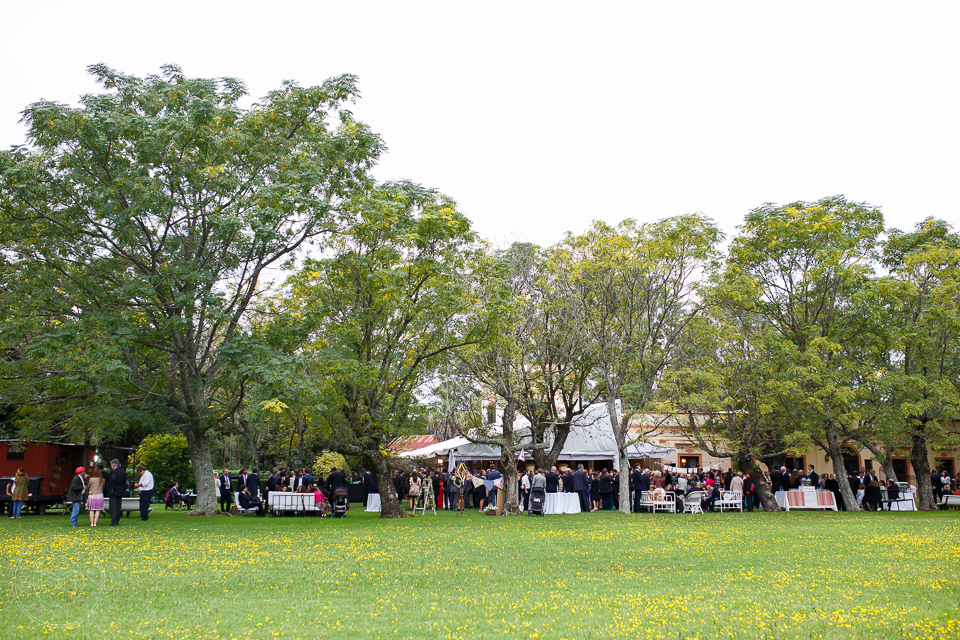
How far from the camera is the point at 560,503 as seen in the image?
2431 centimetres

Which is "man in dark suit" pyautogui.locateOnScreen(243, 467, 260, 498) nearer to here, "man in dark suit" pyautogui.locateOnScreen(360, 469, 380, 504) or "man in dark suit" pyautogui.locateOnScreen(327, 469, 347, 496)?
"man in dark suit" pyautogui.locateOnScreen(327, 469, 347, 496)

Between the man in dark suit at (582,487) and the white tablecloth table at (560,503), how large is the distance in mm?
527

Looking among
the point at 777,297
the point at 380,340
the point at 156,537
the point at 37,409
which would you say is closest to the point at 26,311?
the point at 37,409

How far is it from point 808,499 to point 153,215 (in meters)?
23.0

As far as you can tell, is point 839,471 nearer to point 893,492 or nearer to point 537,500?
point 893,492

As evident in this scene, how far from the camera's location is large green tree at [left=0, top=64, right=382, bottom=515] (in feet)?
54.1

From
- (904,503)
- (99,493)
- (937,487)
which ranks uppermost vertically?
(99,493)

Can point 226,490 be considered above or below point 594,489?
above

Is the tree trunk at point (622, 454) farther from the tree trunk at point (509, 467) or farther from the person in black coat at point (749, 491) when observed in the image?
the person in black coat at point (749, 491)

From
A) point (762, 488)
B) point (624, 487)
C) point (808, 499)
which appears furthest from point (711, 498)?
point (624, 487)

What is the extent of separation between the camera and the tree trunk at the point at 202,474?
70.9 feet

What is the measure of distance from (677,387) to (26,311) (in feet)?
60.5

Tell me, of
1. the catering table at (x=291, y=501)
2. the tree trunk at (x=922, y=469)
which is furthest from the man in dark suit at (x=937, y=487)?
the catering table at (x=291, y=501)

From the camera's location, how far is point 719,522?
1872 cm
